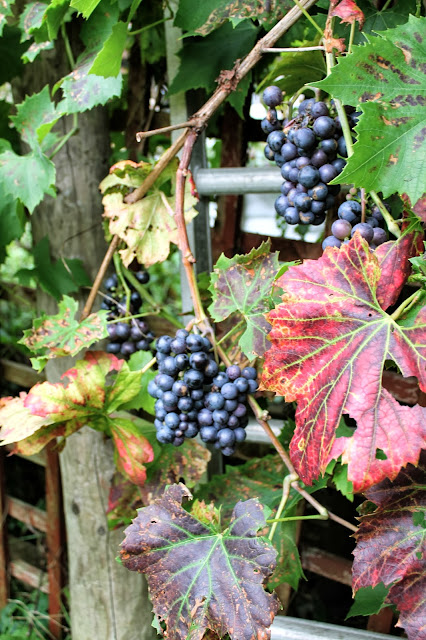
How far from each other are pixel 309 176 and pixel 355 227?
11 centimetres

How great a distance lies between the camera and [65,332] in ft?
3.68

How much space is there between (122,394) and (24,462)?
→ 183 cm

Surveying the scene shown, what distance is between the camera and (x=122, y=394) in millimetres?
1003

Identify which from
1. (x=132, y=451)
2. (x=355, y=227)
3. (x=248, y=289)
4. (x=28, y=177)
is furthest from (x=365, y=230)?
(x=28, y=177)

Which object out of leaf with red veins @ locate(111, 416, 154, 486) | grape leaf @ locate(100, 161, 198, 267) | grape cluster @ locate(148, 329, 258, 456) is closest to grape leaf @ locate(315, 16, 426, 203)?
grape cluster @ locate(148, 329, 258, 456)

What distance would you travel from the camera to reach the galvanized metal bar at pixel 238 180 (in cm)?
113

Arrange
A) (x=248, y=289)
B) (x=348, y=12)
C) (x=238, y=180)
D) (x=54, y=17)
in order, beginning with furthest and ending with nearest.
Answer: (x=238, y=180)
(x=54, y=17)
(x=248, y=289)
(x=348, y=12)

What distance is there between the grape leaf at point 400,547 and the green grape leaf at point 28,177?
0.81 metres

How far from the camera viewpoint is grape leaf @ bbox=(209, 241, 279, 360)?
2.94 ft

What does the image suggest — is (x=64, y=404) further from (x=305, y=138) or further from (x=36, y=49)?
(x=36, y=49)

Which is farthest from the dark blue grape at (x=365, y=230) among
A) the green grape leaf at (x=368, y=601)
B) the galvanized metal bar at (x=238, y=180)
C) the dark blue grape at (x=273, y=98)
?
the green grape leaf at (x=368, y=601)

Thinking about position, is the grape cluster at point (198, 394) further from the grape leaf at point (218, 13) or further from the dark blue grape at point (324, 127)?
the grape leaf at point (218, 13)

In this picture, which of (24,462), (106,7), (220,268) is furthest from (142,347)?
(24,462)

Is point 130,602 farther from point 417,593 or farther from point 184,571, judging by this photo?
point 417,593
